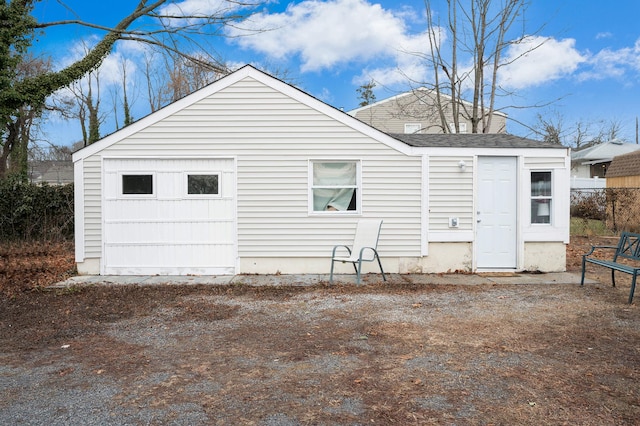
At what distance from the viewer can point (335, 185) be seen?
8719mm

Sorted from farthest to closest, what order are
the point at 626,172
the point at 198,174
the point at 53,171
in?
the point at 53,171 → the point at 626,172 → the point at 198,174

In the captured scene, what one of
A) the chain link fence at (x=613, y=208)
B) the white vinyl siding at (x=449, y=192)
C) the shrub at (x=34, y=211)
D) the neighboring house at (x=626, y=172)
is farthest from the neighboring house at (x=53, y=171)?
the neighboring house at (x=626, y=172)

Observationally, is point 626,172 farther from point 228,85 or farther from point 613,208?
point 228,85

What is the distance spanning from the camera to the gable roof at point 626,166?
63.4ft

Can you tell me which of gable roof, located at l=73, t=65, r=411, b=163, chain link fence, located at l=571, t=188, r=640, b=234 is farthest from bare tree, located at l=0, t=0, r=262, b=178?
chain link fence, located at l=571, t=188, r=640, b=234

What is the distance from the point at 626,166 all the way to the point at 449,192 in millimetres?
15927

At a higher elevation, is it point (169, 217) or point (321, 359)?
point (169, 217)

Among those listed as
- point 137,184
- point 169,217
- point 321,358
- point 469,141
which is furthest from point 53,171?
point 321,358

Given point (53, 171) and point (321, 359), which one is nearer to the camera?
point (321, 359)

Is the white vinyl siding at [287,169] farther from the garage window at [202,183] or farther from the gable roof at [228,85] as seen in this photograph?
the garage window at [202,183]

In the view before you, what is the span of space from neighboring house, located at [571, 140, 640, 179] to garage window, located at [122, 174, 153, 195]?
2765cm

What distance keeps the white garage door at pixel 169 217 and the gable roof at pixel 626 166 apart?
18.3m

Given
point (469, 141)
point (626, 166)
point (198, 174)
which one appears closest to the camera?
point (198, 174)

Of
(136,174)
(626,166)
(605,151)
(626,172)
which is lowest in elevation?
(136,174)
